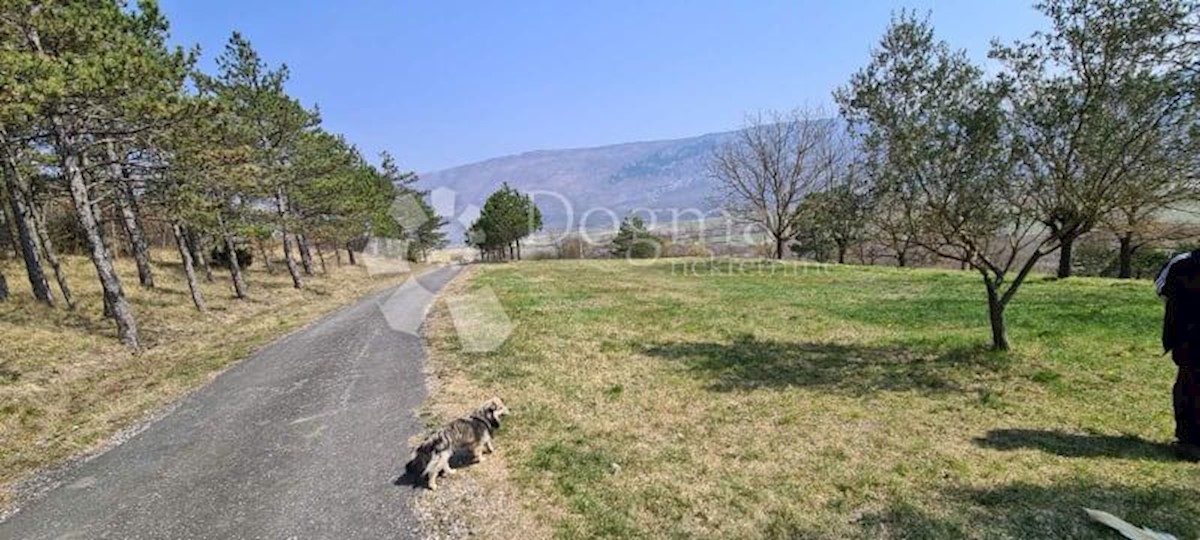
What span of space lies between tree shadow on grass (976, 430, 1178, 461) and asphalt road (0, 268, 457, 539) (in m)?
7.46

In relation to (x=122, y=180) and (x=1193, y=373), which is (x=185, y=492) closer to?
(x=1193, y=373)

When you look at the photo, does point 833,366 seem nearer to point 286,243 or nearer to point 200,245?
point 286,243

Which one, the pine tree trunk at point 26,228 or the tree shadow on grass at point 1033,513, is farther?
the pine tree trunk at point 26,228

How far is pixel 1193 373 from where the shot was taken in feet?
23.0

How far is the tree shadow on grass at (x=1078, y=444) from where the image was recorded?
707 centimetres

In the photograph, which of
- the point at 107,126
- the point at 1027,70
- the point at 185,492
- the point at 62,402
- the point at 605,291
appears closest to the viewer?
the point at 185,492

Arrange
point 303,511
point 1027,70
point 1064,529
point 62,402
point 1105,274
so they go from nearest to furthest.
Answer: point 1064,529
point 303,511
point 1027,70
point 62,402
point 1105,274

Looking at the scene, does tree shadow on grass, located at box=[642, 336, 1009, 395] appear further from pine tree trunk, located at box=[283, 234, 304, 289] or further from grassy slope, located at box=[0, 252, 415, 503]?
pine tree trunk, located at box=[283, 234, 304, 289]

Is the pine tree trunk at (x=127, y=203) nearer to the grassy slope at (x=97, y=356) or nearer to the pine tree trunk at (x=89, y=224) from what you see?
the grassy slope at (x=97, y=356)

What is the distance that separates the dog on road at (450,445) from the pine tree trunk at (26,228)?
57.8ft

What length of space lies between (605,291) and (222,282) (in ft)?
67.0

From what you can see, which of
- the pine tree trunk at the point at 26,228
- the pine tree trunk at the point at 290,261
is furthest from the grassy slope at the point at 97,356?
the pine tree trunk at the point at 290,261

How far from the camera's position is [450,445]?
7.33 meters

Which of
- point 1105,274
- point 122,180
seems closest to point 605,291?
point 122,180
